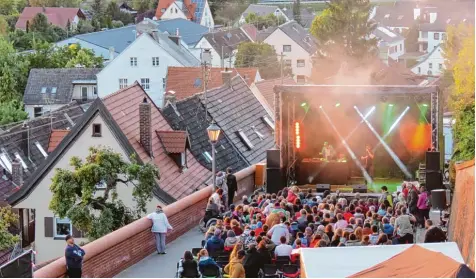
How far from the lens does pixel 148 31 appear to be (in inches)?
3794

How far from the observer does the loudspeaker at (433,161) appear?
104 feet

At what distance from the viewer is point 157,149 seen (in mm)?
39625

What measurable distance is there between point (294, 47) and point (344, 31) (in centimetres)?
2508

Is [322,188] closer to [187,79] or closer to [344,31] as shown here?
[187,79]

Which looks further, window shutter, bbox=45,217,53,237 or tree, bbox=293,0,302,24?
tree, bbox=293,0,302,24

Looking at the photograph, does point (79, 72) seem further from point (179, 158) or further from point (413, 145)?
point (413, 145)

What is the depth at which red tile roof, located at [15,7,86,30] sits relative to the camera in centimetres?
15488

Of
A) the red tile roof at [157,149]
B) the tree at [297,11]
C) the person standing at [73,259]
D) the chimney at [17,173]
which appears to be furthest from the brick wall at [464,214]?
the tree at [297,11]

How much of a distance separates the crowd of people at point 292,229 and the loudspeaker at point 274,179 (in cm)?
564

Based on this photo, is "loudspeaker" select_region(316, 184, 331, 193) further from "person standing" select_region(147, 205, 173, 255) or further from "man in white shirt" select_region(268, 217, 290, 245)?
"man in white shirt" select_region(268, 217, 290, 245)

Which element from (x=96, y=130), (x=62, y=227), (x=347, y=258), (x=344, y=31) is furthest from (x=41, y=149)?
(x=344, y=31)

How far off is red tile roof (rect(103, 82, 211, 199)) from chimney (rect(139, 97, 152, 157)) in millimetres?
196

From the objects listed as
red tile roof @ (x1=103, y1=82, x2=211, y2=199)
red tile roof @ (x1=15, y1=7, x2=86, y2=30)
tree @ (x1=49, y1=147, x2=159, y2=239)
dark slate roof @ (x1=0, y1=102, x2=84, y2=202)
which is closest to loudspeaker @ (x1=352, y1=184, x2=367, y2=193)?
tree @ (x1=49, y1=147, x2=159, y2=239)

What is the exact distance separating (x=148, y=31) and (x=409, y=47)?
59280mm
